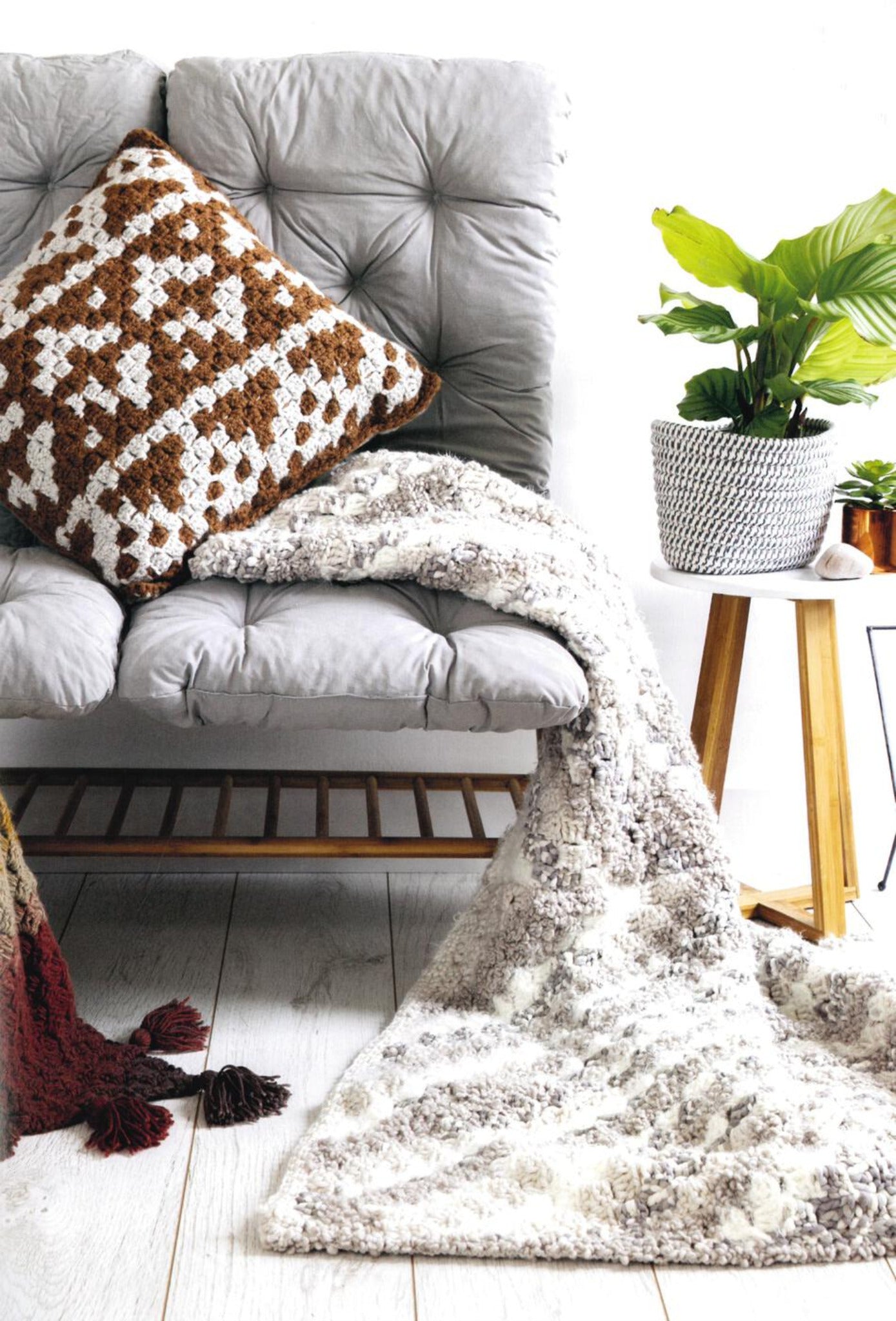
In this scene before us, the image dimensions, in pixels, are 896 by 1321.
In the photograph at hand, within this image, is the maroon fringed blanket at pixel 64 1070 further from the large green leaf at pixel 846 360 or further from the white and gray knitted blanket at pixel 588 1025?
the large green leaf at pixel 846 360

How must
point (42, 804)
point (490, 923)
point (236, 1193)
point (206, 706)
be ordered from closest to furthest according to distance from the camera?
point (236, 1193), point (206, 706), point (490, 923), point (42, 804)

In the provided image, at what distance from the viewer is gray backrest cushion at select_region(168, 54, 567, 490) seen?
152 centimetres

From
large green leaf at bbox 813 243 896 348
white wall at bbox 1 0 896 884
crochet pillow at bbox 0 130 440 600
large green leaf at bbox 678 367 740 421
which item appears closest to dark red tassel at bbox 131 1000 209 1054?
crochet pillow at bbox 0 130 440 600

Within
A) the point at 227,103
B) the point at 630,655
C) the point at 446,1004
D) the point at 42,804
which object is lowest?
the point at 42,804

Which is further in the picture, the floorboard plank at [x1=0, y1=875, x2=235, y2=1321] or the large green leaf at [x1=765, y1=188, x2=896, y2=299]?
the large green leaf at [x1=765, y1=188, x2=896, y2=299]

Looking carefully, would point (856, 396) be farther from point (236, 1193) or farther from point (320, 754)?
point (236, 1193)

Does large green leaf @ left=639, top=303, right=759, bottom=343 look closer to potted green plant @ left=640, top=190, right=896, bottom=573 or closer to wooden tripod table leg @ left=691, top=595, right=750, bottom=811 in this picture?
potted green plant @ left=640, top=190, right=896, bottom=573

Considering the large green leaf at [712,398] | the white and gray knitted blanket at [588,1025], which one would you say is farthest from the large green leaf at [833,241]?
the white and gray knitted blanket at [588,1025]

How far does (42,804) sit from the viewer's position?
1.69 meters

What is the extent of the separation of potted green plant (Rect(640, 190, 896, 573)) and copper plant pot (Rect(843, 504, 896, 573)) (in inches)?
2.4

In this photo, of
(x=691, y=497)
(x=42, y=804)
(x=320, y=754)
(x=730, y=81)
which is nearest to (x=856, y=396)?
(x=691, y=497)

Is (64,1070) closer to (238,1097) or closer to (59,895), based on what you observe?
(238,1097)

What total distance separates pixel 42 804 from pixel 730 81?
1.34 m

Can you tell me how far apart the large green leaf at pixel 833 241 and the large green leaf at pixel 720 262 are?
0.03 metres
